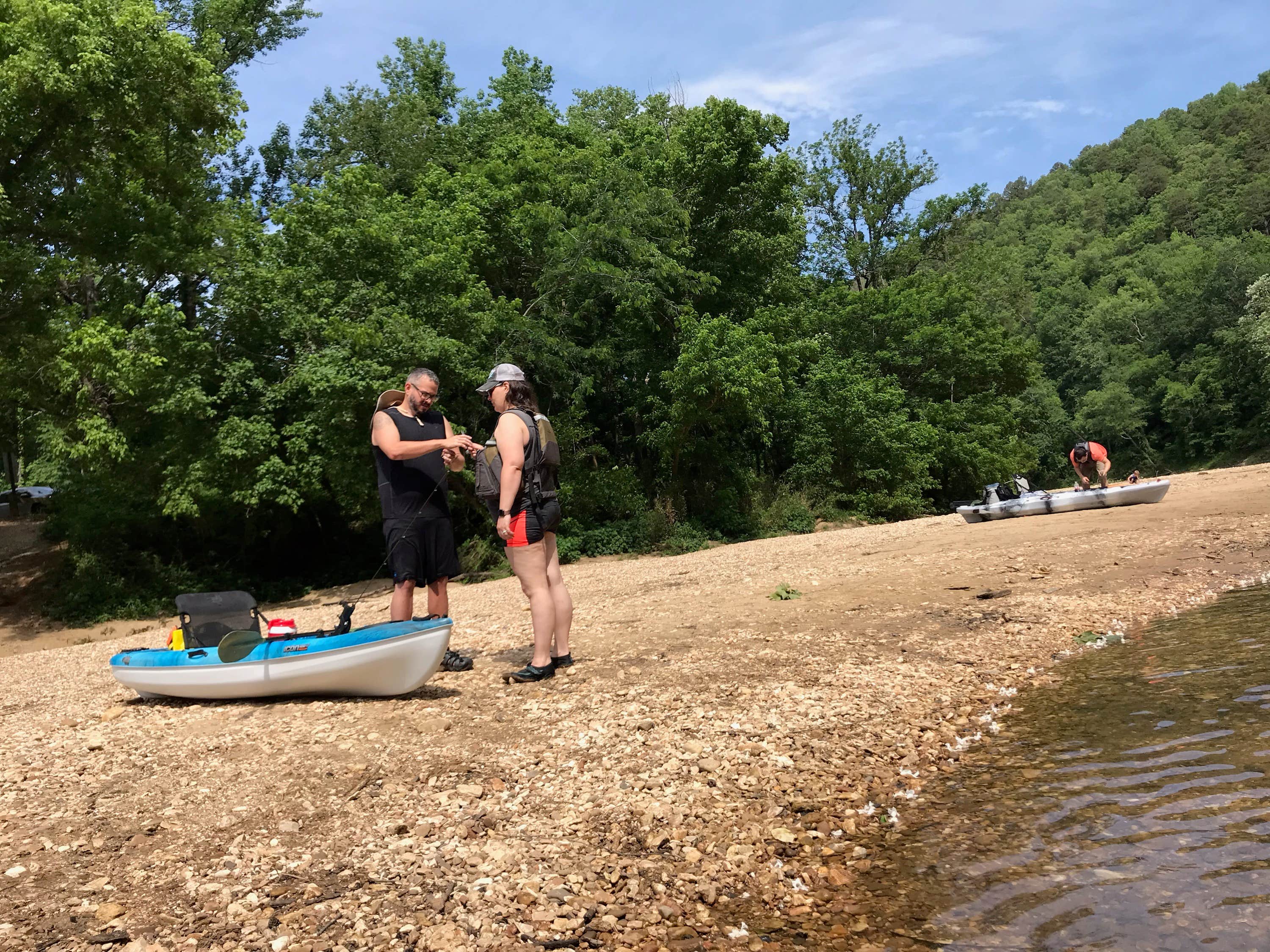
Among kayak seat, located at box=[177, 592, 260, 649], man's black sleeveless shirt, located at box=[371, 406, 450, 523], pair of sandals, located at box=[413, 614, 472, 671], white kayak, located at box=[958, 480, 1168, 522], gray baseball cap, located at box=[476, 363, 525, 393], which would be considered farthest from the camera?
white kayak, located at box=[958, 480, 1168, 522]

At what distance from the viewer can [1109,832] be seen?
3.67m

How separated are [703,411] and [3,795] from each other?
1817 centimetres

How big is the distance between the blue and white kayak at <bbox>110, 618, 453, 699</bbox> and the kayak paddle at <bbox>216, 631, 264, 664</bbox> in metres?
0.03

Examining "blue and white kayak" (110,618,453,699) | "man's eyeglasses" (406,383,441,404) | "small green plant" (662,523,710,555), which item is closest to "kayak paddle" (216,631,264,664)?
"blue and white kayak" (110,618,453,699)

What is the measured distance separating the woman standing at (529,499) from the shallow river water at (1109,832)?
3023 millimetres

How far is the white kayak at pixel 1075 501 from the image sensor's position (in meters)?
16.4

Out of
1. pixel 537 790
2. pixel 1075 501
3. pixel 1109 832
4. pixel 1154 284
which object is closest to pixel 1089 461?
pixel 1075 501

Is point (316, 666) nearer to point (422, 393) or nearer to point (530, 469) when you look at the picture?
point (530, 469)

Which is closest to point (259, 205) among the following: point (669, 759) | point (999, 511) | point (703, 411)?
point (703, 411)

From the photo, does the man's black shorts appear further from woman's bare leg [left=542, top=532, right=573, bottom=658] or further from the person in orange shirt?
the person in orange shirt

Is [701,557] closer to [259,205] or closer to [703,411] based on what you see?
[703,411]

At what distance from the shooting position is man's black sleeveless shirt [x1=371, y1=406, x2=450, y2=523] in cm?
645

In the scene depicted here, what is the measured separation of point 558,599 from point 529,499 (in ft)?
2.84

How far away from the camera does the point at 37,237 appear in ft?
58.2
